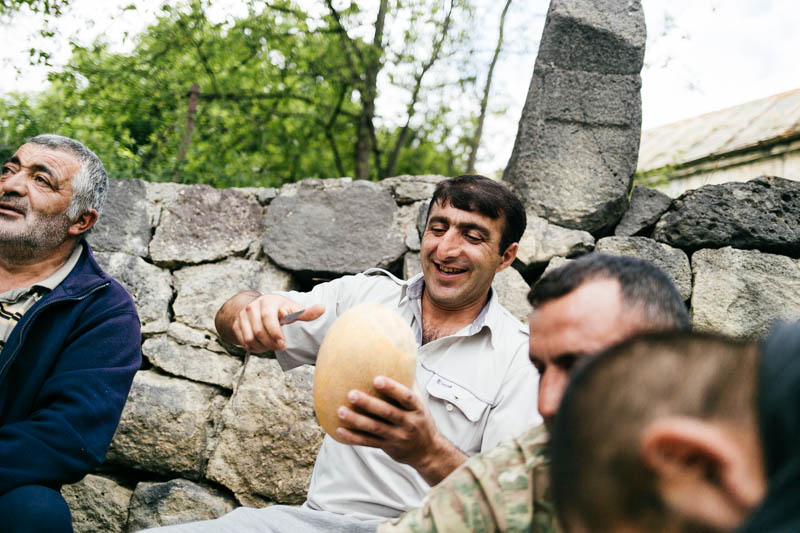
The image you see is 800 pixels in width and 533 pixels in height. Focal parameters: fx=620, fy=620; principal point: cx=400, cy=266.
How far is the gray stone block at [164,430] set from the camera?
9.32ft

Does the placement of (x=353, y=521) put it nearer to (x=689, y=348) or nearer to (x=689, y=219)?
(x=689, y=348)

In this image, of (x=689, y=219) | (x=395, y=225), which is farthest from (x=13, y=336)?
(x=689, y=219)

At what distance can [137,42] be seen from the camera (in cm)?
538

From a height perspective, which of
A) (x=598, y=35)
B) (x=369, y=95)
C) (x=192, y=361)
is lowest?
(x=192, y=361)

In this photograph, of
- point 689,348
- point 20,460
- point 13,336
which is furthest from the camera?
point 13,336

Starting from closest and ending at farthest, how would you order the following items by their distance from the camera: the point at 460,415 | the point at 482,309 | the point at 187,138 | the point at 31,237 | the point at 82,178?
the point at 460,415 → the point at 482,309 → the point at 31,237 → the point at 82,178 → the point at 187,138

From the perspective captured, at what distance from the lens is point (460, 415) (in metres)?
1.95

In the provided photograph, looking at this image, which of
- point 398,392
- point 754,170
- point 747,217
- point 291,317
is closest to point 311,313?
point 291,317

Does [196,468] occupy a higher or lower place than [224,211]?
lower

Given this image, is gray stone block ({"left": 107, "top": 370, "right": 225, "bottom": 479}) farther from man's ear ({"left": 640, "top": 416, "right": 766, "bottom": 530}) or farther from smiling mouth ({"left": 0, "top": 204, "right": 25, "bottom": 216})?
man's ear ({"left": 640, "top": 416, "right": 766, "bottom": 530})

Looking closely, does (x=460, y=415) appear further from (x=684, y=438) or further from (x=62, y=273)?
(x=62, y=273)

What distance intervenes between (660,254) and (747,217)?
17.7 inches

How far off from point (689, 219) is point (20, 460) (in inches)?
120

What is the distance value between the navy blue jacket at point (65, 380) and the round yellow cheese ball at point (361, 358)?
1.04 m
